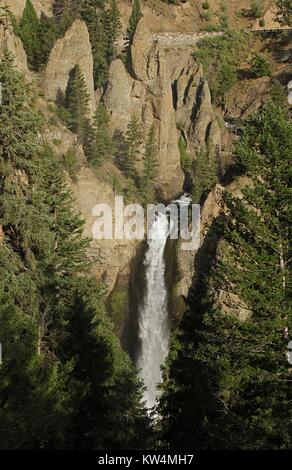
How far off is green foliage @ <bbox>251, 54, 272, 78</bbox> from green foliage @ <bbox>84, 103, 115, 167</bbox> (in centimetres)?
3341

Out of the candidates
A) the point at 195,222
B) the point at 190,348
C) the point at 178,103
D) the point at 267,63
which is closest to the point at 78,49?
the point at 178,103

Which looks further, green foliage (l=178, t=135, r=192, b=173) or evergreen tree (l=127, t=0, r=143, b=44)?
evergreen tree (l=127, t=0, r=143, b=44)

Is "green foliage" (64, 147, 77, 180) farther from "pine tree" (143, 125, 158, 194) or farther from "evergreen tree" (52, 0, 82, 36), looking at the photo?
"evergreen tree" (52, 0, 82, 36)

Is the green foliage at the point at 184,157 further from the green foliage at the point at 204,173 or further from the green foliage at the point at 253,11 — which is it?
the green foliage at the point at 253,11

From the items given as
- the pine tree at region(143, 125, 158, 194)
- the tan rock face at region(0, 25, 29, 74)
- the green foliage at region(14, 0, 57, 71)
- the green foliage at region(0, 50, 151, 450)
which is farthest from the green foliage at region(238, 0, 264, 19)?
the green foliage at region(0, 50, 151, 450)

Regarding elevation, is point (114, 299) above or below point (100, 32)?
below

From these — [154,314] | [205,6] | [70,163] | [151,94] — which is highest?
[205,6]

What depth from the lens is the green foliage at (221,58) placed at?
230ft

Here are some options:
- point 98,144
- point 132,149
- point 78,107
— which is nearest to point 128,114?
point 132,149

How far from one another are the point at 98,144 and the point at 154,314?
1724 centimetres

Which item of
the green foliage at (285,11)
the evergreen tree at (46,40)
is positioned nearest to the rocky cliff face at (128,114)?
the evergreen tree at (46,40)

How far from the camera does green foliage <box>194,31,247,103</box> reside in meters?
70.2

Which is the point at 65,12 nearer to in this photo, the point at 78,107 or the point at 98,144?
the point at 78,107

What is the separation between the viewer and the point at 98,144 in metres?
45.6
